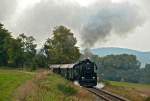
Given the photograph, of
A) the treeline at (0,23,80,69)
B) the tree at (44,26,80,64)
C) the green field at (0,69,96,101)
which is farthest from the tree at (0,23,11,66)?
the green field at (0,69,96,101)

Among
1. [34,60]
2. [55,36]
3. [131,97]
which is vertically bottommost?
[131,97]

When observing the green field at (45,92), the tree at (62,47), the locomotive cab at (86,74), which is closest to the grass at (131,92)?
the locomotive cab at (86,74)

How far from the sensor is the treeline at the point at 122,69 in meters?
128

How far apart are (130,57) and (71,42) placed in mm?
87007

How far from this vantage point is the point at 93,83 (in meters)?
46.2

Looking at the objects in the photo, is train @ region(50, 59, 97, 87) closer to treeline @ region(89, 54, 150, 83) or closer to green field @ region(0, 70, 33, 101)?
green field @ region(0, 70, 33, 101)

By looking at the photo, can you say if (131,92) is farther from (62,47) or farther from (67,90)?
(62,47)

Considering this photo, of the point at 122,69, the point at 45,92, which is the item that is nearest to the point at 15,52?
the point at 45,92

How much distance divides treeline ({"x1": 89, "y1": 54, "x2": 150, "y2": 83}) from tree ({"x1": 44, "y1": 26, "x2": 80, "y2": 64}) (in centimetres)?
3892

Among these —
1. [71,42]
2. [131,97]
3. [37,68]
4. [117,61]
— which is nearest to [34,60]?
[37,68]

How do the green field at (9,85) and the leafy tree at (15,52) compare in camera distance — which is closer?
the green field at (9,85)

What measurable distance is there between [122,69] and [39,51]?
6574 cm

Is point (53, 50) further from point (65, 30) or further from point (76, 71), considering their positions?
point (76, 71)

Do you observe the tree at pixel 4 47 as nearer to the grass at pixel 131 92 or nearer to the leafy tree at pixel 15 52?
the leafy tree at pixel 15 52
